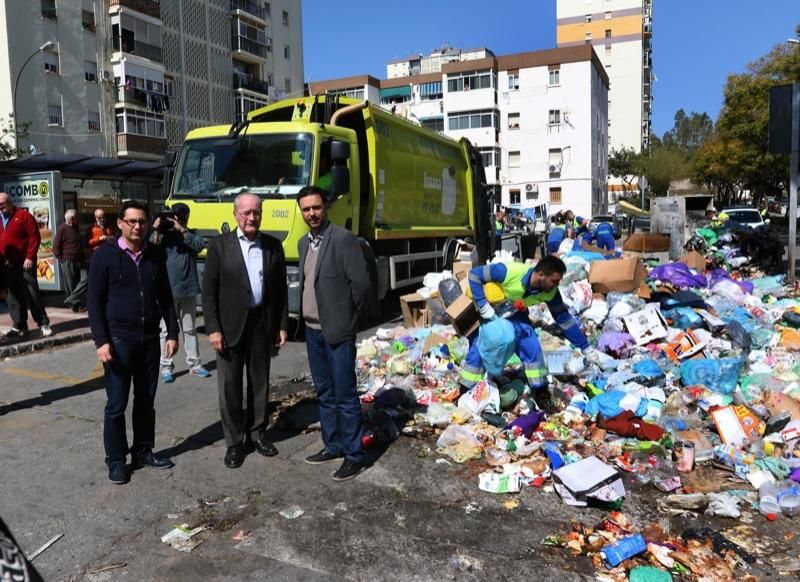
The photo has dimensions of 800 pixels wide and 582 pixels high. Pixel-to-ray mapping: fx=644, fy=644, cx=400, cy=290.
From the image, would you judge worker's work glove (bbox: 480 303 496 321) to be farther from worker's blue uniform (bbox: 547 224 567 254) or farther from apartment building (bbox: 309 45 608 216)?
apartment building (bbox: 309 45 608 216)

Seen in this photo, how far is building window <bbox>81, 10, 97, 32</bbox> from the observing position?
29.7m

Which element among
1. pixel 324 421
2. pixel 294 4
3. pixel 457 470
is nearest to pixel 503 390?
pixel 457 470

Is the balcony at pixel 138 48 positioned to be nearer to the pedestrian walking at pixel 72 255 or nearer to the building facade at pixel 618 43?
the pedestrian walking at pixel 72 255

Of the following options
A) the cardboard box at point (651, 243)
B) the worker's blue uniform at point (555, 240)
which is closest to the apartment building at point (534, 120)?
the worker's blue uniform at point (555, 240)

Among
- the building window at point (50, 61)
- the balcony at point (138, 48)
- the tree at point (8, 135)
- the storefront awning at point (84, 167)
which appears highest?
the balcony at point (138, 48)

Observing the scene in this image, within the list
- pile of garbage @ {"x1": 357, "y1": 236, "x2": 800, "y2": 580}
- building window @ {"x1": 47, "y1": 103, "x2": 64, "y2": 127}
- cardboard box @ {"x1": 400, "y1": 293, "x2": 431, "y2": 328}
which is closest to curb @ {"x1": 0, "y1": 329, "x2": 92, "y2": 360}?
cardboard box @ {"x1": 400, "y1": 293, "x2": 431, "y2": 328}

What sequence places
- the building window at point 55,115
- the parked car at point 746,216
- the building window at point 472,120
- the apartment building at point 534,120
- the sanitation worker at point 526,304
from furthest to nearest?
the building window at point 472,120 → the apartment building at point 534,120 → the building window at point 55,115 → the parked car at point 746,216 → the sanitation worker at point 526,304

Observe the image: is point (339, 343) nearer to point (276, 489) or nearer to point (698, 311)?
point (276, 489)

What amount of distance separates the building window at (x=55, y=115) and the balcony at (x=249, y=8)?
15.0m

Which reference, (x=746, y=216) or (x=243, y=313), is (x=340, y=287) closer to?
(x=243, y=313)

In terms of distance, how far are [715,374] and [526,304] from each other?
72.6 inches

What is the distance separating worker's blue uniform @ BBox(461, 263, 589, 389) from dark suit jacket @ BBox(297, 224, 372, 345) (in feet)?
4.01

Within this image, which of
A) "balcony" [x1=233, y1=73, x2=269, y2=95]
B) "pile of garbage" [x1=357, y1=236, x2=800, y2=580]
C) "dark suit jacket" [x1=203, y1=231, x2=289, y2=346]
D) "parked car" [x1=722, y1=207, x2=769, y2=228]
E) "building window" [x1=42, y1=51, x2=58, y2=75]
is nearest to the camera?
"pile of garbage" [x1=357, y1=236, x2=800, y2=580]

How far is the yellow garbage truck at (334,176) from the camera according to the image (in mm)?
7602
